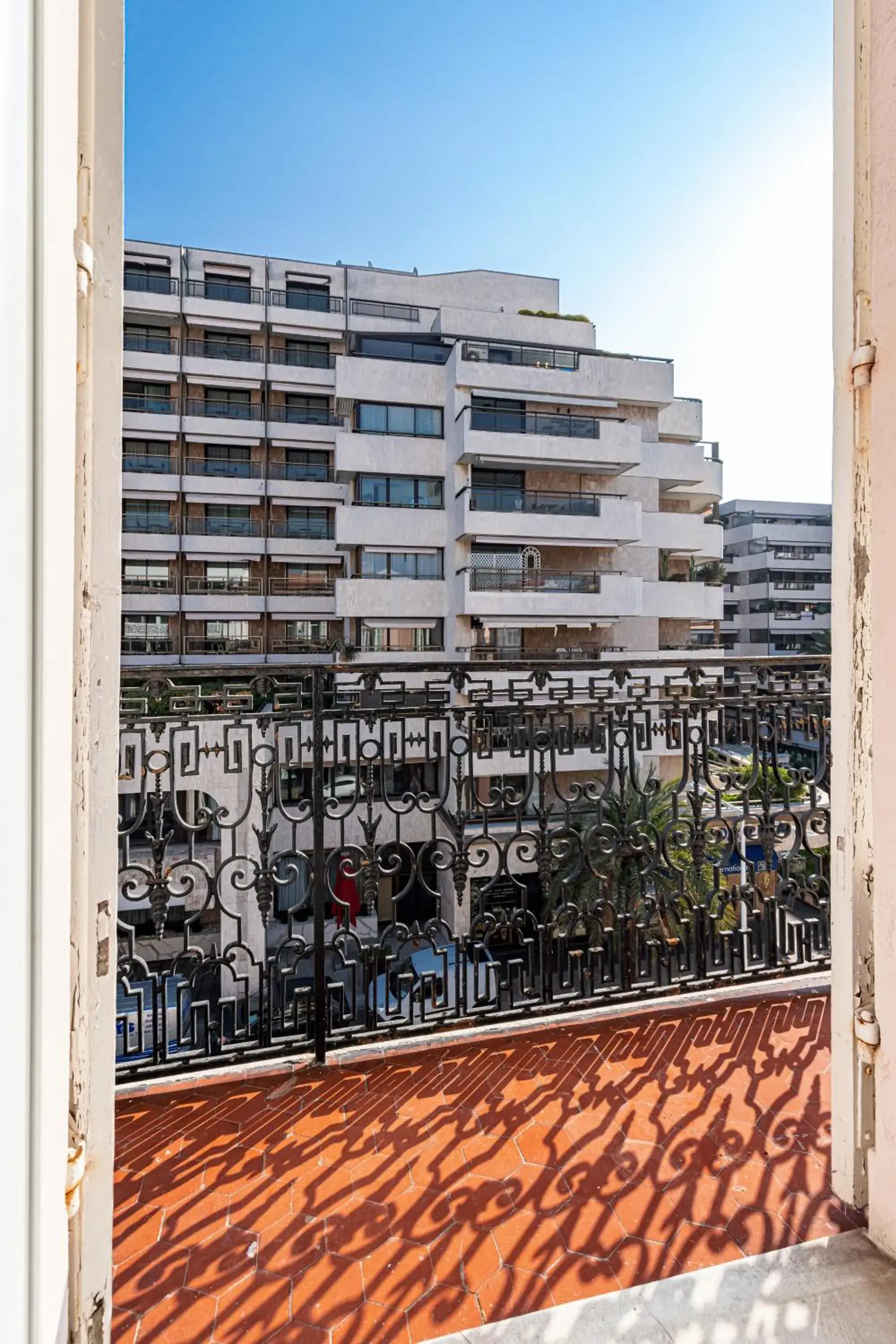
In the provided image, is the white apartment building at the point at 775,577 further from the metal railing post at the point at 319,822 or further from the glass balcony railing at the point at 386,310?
the metal railing post at the point at 319,822

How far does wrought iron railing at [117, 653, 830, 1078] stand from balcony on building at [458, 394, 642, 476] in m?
12.3

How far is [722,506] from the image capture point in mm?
27547

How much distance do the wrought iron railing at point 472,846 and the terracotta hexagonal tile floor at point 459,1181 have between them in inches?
7.8

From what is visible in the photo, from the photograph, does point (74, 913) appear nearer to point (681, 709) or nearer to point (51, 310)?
point (51, 310)

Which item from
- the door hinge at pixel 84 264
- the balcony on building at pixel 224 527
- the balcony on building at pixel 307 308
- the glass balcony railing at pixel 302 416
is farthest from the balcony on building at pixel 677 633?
the door hinge at pixel 84 264

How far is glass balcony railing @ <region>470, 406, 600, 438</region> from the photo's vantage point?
13.6m

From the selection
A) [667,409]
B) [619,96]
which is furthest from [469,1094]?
[667,409]

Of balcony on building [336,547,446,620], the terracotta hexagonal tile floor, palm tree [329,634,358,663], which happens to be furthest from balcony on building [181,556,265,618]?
the terracotta hexagonal tile floor

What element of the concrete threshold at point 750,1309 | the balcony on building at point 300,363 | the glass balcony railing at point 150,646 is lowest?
the concrete threshold at point 750,1309

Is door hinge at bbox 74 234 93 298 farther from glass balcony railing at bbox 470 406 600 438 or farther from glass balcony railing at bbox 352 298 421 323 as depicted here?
glass balcony railing at bbox 352 298 421 323

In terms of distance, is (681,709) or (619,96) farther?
(619,96)

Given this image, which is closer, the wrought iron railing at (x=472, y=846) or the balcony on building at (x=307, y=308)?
the wrought iron railing at (x=472, y=846)

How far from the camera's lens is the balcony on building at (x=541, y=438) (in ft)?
44.6

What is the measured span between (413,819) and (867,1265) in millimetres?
11553
